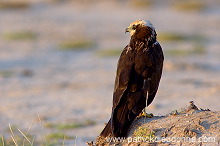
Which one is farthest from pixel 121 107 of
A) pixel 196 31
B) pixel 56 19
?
pixel 56 19

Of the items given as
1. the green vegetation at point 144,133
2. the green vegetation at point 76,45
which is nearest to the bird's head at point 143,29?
the green vegetation at point 144,133

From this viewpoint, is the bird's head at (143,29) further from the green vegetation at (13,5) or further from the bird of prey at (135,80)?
the green vegetation at (13,5)

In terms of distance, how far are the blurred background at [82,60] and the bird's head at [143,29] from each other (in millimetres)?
1372

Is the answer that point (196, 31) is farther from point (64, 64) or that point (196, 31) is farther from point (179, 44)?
point (64, 64)

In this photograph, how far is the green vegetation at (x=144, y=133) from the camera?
5.65 metres

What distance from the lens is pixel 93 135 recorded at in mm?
9016

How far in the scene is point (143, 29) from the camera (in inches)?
245

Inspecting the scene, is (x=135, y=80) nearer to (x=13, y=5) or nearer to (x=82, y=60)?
(x=82, y=60)

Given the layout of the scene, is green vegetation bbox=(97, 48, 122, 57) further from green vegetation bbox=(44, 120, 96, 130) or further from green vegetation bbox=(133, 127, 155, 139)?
green vegetation bbox=(133, 127, 155, 139)

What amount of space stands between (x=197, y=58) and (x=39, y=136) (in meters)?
8.22

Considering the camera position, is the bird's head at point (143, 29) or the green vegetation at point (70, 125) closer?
the bird's head at point (143, 29)

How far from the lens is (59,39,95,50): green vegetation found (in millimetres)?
18047

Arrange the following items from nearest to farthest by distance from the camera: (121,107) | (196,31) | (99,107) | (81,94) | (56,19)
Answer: (121,107) < (99,107) < (81,94) < (196,31) < (56,19)

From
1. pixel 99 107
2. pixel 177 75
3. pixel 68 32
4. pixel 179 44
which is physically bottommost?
pixel 99 107
